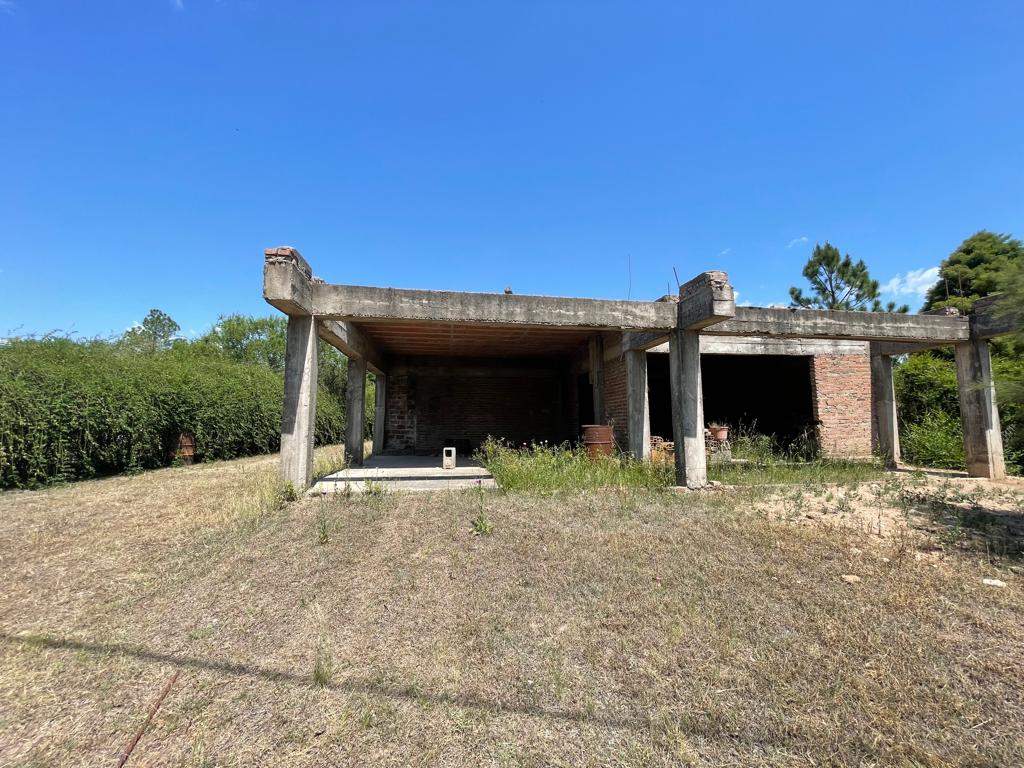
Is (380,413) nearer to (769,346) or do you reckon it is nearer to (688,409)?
(688,409)

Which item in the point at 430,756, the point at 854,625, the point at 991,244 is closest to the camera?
the point at 430,756

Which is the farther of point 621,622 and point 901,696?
point 621,622

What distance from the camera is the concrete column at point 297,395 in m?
6.03

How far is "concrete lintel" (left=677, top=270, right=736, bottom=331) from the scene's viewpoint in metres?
6.04

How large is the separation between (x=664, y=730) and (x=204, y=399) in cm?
1420

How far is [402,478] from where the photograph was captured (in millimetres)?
7910

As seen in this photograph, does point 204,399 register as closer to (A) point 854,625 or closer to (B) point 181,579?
(B) point 181,579

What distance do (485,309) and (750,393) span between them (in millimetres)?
9659

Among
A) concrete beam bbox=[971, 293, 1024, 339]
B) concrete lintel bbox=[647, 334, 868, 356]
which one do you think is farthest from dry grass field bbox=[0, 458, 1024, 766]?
concrete lintel bbox=[647, 334, 868, 356]

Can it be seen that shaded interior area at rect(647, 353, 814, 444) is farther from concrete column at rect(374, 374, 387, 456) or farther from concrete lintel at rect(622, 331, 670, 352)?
concrete column at rect(374, 374, 387, 456)

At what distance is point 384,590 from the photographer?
137 inches

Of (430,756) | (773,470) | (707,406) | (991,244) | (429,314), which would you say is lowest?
(430,756)

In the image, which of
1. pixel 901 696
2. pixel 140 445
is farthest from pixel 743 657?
pixel 140 445

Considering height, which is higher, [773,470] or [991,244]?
[991,244]
